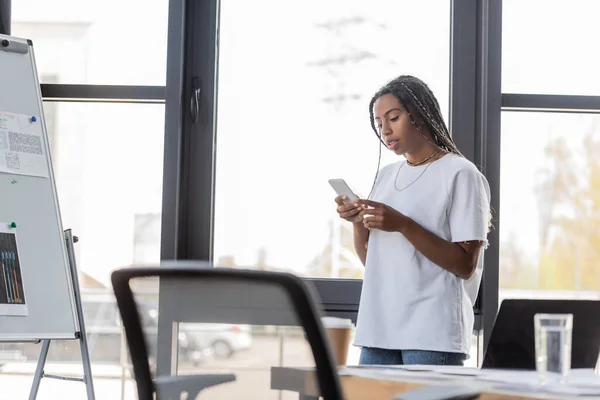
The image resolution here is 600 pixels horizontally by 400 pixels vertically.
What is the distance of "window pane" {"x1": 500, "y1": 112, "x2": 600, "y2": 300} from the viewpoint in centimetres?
326

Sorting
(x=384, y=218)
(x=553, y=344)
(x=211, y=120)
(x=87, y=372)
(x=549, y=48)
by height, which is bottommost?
(x=87, y=372)

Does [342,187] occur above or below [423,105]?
below

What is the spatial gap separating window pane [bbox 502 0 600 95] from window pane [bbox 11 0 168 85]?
4.77ft

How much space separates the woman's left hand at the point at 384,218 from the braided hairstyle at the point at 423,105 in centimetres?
32

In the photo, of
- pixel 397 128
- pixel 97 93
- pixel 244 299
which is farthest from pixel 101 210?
pixel 244 299

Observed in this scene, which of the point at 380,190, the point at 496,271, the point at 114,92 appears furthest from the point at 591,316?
the point at 114,92

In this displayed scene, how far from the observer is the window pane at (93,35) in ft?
11.1

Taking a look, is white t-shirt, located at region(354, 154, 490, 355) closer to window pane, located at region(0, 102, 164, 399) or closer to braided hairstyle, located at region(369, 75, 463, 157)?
braided hairstyle, located at region(369, 75, 463, 157)

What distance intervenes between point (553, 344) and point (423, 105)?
3.66 ft

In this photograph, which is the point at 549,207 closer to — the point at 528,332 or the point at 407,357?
the point at 407,357

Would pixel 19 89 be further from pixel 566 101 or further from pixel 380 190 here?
pixel 566 101

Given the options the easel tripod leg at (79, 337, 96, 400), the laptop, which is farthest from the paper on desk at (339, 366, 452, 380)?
the easel tripod leg at (79, 337, 96, 400)

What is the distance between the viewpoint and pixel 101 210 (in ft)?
11.1

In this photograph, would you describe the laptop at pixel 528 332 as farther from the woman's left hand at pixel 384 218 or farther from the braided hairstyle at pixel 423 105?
the braided hairstyle at pixel 423 105
